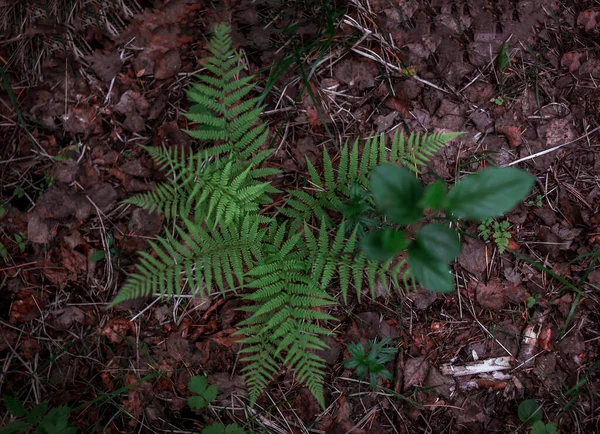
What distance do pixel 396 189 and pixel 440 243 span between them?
→ 12.0 inches

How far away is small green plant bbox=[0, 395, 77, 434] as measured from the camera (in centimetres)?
263

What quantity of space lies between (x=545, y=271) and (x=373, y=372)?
1.38 meters

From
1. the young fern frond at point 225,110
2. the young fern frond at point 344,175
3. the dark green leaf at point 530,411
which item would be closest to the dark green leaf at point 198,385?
the young fern frond at point 344,175

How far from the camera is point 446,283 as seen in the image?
5.98 ft

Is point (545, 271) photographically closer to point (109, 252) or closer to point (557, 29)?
point (557, 29)

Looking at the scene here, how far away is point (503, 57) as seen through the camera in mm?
2967

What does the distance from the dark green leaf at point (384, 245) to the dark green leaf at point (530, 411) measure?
5.61ft

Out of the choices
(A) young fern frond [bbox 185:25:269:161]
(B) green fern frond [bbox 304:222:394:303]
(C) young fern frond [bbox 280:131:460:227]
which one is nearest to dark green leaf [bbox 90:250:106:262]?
(A) young fern frond [bbox 185:25:269:161]

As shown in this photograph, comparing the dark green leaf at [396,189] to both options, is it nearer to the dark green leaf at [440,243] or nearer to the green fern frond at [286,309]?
the dark green leaf at [440,243]

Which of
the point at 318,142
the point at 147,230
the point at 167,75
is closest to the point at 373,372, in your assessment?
the point at 318,142

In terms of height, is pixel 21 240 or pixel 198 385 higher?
pixel 21 240

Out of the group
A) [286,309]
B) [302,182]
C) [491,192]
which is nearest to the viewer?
[491,192]

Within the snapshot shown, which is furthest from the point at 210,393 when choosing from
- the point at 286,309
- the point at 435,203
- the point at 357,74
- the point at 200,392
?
the point at 357,74

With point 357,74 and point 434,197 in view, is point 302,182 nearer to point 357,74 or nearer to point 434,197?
point 357,74
